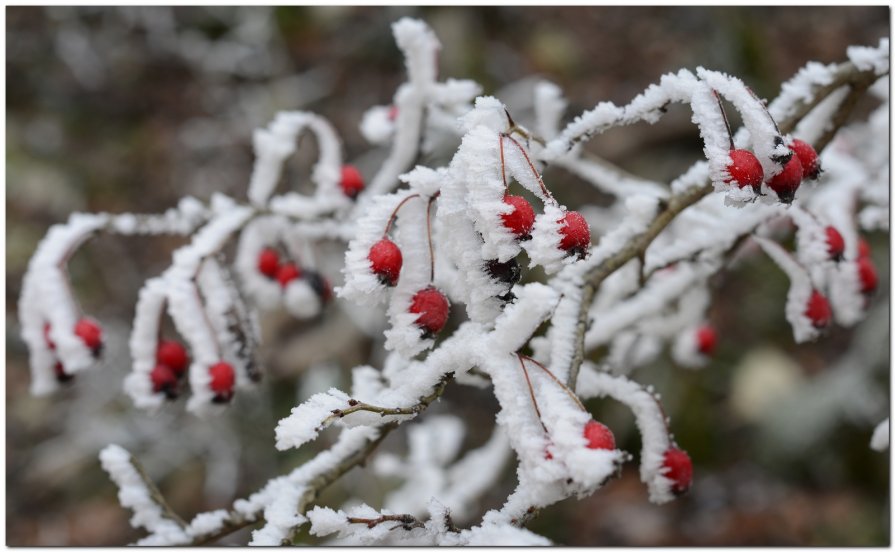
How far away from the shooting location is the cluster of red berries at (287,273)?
1.17m

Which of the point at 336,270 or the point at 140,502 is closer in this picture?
the point at 140,502

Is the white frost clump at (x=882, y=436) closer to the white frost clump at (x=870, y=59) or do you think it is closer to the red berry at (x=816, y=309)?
the red berry at (x=816, y=309)

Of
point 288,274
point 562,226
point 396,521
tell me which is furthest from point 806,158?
point 288,274

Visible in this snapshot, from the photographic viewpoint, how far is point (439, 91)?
108 cm

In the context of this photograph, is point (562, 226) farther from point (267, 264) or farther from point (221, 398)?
point (267, 264)

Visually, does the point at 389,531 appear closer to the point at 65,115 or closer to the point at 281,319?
the point at 281,319

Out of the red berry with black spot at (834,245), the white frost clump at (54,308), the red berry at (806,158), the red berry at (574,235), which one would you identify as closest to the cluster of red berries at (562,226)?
the red berry at (574,235)

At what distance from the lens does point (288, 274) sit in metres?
1.18

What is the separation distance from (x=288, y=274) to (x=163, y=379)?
0.77 feet

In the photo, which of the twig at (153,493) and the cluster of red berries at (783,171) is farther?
the twig at (153,493)

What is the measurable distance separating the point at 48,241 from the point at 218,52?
2431 mm

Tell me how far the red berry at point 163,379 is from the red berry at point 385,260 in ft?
1.46

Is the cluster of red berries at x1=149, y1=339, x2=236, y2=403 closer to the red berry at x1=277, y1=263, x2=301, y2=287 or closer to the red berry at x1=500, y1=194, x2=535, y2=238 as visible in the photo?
the red berry at x1=277, y1=263, x2=301, y2=287

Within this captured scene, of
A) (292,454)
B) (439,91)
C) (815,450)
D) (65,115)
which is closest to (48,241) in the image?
(439,91)
